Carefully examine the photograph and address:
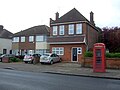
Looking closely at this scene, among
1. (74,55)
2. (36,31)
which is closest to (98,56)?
(74,55)

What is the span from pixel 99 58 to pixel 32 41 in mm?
27886

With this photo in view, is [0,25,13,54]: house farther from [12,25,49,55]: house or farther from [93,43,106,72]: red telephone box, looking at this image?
[93,43,106,72]: red telephone box

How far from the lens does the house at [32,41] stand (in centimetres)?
4747

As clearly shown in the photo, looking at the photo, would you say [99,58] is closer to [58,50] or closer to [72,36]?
[72,36]

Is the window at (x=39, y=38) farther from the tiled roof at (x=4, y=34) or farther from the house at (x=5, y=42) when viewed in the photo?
the tiled roof at (x=4, y=34)

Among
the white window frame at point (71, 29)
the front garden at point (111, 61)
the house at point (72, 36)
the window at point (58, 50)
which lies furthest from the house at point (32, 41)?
the front garden at point (111, 61)

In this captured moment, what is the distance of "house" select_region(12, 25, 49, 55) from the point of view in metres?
47.5

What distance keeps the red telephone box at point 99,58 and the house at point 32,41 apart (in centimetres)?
2449

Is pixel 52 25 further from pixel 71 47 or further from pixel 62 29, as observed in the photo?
pixel 71 47

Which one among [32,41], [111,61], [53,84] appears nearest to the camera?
[53,84]

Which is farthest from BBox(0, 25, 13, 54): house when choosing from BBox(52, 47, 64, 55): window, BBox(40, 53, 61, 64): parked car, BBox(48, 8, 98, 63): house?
BBox(40, 53, 61, 64): parked car

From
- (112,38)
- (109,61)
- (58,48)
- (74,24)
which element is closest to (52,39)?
(58,48)

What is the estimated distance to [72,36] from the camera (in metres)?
37.8

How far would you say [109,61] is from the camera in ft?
88.2
